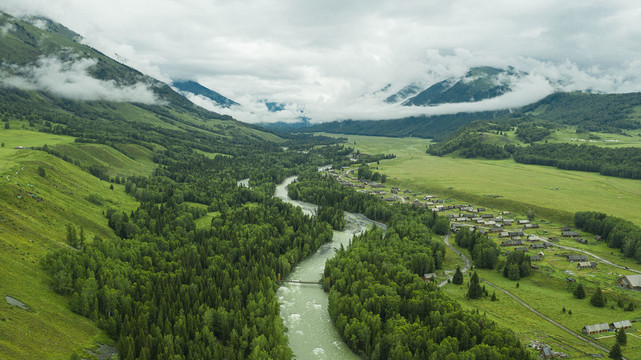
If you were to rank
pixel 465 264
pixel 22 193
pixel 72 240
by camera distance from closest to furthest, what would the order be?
pixel 72 240
pixel 22 193
pixel 465 264

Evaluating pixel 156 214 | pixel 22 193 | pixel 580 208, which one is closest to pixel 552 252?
pixel 580 208

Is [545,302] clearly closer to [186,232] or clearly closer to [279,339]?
[279,339]

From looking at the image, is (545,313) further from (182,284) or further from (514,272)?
(182,284)

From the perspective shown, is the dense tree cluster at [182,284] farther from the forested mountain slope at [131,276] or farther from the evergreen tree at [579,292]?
the evergreen tree at [579,292]

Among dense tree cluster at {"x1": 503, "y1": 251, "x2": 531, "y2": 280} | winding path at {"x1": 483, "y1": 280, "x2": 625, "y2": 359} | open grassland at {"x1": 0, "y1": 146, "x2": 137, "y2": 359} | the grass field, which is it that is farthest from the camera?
dense tree cluster at {"x1": 503, "y1": 251, "x2": 531, "y2": 280}

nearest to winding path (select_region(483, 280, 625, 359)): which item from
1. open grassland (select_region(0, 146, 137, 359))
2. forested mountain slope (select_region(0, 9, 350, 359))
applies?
forested mountain slope (select_region(0, 9, 350, 359))

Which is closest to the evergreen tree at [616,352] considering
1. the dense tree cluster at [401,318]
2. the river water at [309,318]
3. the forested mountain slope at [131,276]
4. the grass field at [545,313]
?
the grass field at [545,313]

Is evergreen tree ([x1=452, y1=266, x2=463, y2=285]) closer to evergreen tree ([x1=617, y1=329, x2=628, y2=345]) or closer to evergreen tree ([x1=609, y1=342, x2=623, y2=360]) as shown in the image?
evergreen tree ([x1=617, y1=329, x2=628, y2=345])
